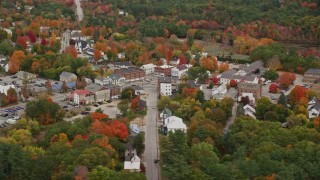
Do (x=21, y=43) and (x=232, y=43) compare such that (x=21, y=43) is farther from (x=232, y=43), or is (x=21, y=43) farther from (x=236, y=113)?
(x=236, y=113)

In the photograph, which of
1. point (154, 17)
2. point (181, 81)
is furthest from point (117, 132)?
point (154, 17)

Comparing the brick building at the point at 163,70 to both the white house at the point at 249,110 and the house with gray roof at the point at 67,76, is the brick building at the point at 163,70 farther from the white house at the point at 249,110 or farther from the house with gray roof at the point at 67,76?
the white house at the point at 249,110

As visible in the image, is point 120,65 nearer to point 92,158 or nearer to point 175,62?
point 175,62

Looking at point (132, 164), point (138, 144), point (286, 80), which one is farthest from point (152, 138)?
point (286, 80)

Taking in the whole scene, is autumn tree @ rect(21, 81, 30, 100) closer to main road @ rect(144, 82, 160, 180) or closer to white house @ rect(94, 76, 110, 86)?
white house @ rect(94, 76, 110, 86)

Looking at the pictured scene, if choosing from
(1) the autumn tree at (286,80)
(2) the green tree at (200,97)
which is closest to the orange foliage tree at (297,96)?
(1) the autumn tree at (286,80)

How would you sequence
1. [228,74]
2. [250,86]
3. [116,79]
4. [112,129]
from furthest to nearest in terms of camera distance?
[228,74], [116,79], [250,86], [112,129]
